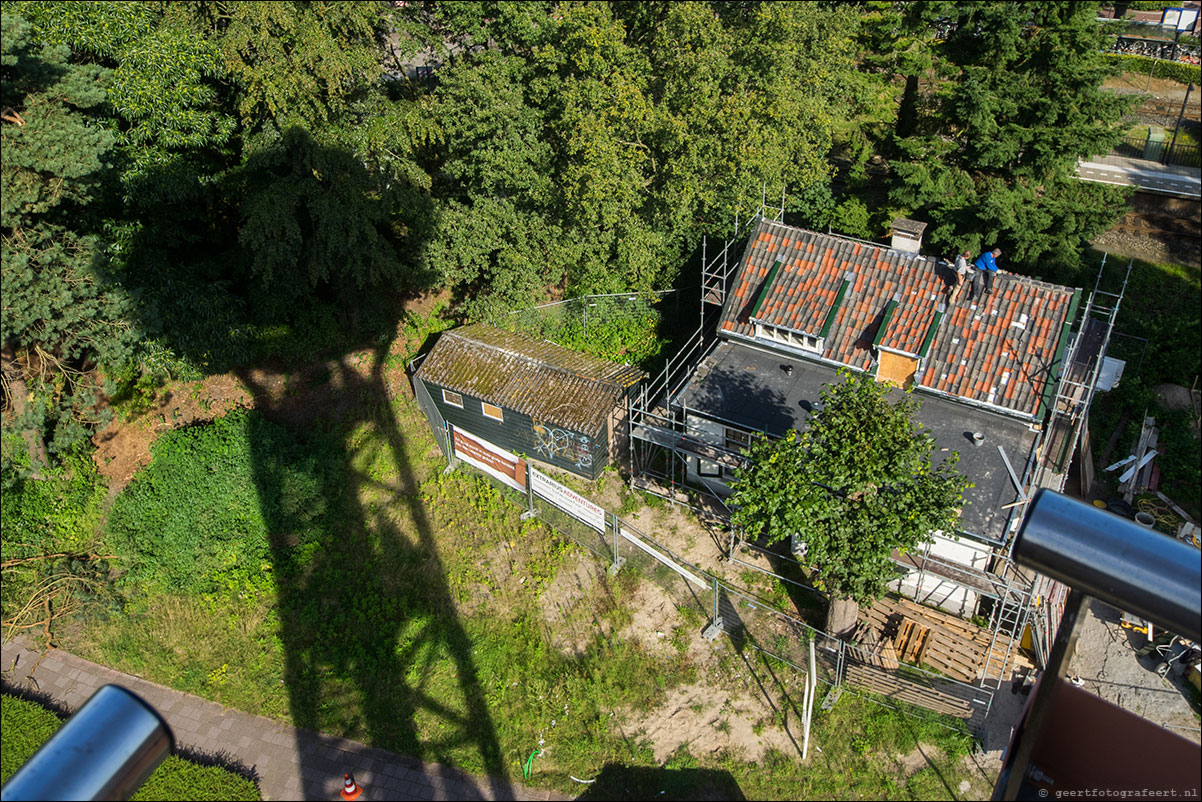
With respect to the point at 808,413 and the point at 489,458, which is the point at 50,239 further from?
the point at 808,413

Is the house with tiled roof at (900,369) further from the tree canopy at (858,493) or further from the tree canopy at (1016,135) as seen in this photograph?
the tree canopy at (1016,135)

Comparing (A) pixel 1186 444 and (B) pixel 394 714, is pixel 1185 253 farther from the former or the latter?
(B) pixel 394 714

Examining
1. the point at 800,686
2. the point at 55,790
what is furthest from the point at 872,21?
the point at 55,790

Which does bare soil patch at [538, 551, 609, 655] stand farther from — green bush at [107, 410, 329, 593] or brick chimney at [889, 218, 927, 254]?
brick chimney at [889, 218, 927, 254]

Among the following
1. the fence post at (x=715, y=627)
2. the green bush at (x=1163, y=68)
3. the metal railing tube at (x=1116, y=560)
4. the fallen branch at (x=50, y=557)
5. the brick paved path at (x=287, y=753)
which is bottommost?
the brick paved path at (x=287, y=753)

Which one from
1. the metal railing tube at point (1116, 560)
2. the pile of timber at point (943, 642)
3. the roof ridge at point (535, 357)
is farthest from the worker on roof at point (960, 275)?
the metal railing tube at point (1116, 560)

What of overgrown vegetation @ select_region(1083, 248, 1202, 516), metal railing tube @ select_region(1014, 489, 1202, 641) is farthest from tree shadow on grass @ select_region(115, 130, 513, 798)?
overgrown vegetation @ select_region(1083, 248, 1202, 516)
